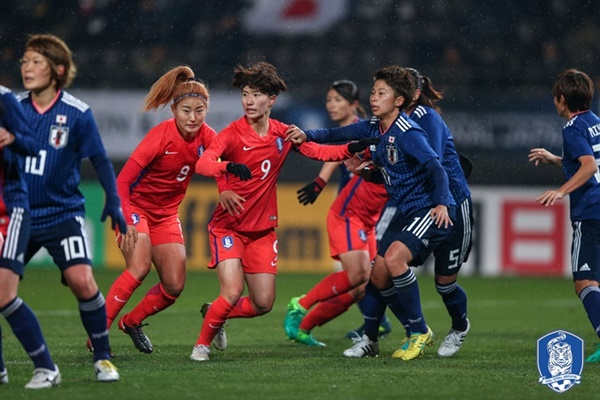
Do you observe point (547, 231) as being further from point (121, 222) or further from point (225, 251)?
point (121, 222)

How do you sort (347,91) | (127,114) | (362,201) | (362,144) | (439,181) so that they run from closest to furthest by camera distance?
(439,181)
(362,144)
(362,201)
(347,91)
(127,114)

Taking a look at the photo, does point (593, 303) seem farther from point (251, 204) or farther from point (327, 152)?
point (251, 204)

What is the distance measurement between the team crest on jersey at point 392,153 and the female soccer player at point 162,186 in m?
1.33

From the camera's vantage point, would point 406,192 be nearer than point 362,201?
Yes

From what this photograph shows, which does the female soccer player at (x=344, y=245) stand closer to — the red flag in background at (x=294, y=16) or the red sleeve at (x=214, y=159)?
the red sleeve at (x=214, y=159)

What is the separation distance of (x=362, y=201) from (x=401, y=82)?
2.11 m

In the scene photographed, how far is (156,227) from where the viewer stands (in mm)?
8188

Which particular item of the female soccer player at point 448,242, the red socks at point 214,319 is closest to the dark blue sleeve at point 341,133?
the female soccer player at point 448,242

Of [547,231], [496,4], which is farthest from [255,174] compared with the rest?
[496,4]

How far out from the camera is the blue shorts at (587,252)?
7.78 m

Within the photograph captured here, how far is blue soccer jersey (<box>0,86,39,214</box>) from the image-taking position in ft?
19.2

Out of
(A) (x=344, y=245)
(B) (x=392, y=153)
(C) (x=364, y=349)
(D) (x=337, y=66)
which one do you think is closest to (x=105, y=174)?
(B) (x=392, y=153)

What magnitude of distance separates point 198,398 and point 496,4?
617 inches

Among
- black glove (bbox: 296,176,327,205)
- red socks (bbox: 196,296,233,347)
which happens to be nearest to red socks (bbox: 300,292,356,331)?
black glove (bbox: 296,176,327,205)
